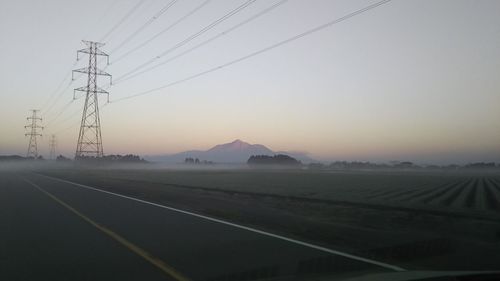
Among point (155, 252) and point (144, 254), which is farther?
point (155, 252)

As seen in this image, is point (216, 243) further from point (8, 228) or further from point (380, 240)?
point (8, 228)

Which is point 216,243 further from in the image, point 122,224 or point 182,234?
point 122,224

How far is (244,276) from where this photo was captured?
28.9 ft

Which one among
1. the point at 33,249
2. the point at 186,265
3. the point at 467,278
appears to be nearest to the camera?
the point at 467,278

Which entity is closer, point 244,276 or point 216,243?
point 244,276

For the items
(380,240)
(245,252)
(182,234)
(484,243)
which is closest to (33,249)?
(182,234)

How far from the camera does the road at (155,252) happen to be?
9.22 m

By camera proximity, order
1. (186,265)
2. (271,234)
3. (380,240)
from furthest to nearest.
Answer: (271,234) → (380,240) → (186,265)

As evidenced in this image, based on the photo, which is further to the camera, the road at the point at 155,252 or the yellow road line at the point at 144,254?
the road at the point at 155,252

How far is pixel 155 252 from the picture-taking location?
11.3 m

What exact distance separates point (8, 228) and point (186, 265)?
820 cm

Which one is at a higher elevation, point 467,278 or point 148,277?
point 467,278

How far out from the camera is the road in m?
9.22

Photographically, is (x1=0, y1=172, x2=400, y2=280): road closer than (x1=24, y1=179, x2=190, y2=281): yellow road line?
No
